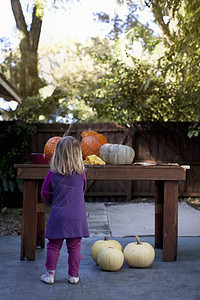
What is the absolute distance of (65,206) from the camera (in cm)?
309

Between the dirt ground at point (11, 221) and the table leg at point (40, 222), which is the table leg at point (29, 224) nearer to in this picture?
the table leg at point (40, 222)

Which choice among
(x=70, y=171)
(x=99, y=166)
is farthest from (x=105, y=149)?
(x=70, y=171)

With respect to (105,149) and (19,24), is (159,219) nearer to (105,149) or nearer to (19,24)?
(105,149)

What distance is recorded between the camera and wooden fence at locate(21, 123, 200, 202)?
10.3 m

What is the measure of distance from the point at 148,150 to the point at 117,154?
6773mm

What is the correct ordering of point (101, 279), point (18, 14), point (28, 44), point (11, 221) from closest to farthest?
point (101, 279) → point (11, 221) → point (18, 14) → point (28, 44)

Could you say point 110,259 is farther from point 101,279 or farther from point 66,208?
point 66,208

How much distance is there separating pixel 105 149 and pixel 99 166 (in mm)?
241

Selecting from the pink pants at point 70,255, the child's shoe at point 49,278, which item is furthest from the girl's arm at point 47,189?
the child's shoe at point 49,278

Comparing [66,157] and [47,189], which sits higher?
[66,157]

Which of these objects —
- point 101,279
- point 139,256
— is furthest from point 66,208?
point 139,256

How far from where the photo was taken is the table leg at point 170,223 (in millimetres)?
3721

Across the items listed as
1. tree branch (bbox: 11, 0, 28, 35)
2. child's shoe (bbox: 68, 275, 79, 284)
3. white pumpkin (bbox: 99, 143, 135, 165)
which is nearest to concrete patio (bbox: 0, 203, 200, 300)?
child's shoe (bbox: 68, 275, 79, 284)

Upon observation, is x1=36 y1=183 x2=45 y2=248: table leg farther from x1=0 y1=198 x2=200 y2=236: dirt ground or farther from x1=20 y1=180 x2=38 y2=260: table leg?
x1=0 y1=198 x2=200 y2=236: dirt ground
